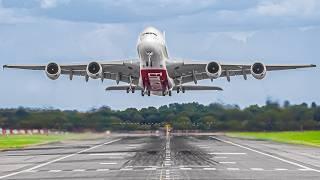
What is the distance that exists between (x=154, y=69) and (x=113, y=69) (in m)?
5.16

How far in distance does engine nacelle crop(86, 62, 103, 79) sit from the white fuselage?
9.87 feet

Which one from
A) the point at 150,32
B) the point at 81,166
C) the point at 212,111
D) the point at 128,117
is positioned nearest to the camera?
the point at 81,166

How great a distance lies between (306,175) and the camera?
3097 cm

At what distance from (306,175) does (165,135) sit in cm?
6099

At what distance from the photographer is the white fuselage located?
5009 centimetres

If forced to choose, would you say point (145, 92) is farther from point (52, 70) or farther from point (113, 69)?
point (52, 70)

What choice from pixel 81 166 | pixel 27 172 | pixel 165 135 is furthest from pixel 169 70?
pixel 165 135

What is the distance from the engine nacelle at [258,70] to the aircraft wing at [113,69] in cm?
823

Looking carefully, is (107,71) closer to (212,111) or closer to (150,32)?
(150,32)

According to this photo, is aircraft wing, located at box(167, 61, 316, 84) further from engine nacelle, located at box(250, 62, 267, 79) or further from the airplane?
engine nacelle, located at box(250, 62, 267, 79)

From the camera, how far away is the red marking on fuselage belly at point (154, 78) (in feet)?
168

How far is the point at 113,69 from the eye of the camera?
181 ft

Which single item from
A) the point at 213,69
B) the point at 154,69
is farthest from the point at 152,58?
the point at 213,69

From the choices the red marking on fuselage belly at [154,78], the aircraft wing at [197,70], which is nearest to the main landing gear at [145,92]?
the aircraft wing at [197,70]
